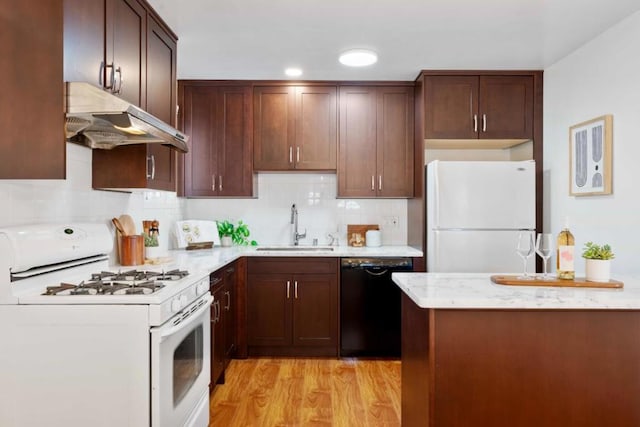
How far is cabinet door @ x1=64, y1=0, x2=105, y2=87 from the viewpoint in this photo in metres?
1.66

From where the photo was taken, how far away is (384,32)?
9.06 ft

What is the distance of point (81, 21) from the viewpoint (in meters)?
1.75

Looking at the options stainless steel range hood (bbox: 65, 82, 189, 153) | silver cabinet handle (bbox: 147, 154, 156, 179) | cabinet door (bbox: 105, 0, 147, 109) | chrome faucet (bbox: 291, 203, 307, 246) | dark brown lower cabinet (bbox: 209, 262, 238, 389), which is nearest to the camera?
stainless steel range hood (bbox: 65, 82, 189, 153)

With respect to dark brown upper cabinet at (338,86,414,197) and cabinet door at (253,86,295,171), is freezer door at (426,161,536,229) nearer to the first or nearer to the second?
dark brown upper cabinet at (338,86,414,197)

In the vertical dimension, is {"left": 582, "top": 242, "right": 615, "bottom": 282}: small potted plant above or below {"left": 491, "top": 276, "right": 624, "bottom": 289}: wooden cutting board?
above

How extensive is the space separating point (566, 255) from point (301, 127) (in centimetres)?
247

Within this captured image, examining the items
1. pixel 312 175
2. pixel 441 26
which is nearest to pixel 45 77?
pixel 441 26

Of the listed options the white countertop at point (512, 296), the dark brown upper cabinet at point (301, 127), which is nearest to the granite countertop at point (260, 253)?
the dark brown upper cabinet at point (301, 127)

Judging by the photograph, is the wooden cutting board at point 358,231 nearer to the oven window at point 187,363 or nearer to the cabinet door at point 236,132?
the cabinet door at point 236,132

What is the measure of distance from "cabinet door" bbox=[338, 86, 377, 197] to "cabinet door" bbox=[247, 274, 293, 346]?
98cm

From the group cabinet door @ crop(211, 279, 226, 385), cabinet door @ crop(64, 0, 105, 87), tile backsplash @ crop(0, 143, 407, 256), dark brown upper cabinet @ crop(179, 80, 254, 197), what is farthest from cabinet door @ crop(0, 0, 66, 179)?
tile backsplash @ crop(0, 143, 407, 256)

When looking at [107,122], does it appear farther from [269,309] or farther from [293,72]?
[269,309]

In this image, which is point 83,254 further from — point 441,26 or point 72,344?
point 441,26

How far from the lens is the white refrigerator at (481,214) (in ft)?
10.6
